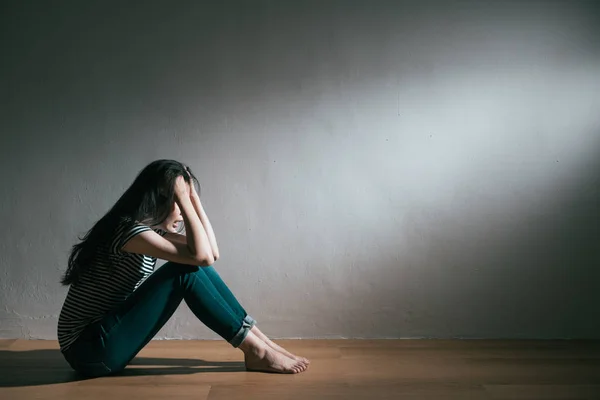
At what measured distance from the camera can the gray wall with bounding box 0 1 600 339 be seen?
283 cm

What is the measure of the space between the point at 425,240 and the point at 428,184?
0.86 ft

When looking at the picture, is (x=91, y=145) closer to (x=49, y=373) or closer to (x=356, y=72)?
(x=49, y=373)

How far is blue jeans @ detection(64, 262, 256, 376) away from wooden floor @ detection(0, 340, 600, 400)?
9 centimetres

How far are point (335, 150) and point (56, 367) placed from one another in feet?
Result: 4.87

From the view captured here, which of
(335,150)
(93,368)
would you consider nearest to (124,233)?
(93,368)

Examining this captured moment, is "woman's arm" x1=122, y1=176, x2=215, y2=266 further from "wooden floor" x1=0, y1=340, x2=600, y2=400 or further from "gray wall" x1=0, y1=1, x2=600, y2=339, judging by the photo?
"gray wall" x1=0, y1=1, x2=600, y2=339

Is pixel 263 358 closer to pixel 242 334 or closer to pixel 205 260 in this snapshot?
pixel 242 334

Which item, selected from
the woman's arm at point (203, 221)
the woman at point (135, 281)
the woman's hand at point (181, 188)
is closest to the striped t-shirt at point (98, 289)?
the woman at point (135, 281)

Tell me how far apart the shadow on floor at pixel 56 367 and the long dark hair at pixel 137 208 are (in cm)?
37

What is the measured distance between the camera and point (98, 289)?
2.14m

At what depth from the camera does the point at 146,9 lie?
282 cm

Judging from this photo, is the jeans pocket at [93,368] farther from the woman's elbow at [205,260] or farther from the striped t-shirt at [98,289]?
the woman's elbow at [205,260]

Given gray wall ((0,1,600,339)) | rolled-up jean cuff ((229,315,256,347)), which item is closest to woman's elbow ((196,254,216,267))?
rolled-up jean cuff ((229,315,256,347))

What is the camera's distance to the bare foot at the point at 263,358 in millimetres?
2277
